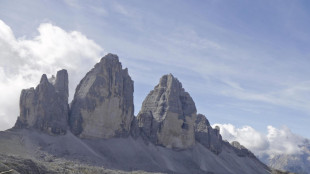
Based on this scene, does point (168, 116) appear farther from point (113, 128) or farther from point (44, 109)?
point (44, 109)

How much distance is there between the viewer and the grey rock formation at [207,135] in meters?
175

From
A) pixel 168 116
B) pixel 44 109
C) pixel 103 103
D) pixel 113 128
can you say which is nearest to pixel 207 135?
pixel 168 116

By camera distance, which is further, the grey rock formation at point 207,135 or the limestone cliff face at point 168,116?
the grey rock formation at point 207,135

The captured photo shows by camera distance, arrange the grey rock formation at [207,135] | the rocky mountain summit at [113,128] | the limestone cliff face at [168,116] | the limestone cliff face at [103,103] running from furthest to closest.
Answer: the grey rock formation at [207,135] < the limestone cliff face at [168,116] < the limestone cliff face at [103,103] < the rocky mountain summit at [113,128]

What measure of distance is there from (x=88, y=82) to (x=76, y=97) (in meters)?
6.46

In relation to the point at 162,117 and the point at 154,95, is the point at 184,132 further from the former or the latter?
the point at 154,95

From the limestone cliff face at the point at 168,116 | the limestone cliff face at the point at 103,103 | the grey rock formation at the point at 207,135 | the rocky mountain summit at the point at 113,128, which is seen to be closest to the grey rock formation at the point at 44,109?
the rocky mountain summit at the point at 113,128

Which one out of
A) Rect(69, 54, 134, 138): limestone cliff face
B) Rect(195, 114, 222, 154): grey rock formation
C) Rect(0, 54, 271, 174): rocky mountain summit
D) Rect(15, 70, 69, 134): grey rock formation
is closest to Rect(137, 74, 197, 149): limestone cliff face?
Rect(0, 54, 271, 174): rocky mountain summit

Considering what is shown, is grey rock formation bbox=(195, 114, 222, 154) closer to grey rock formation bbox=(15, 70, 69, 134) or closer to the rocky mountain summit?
the rocky mountain summit

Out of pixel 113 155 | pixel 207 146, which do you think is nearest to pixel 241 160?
pixel 207 146

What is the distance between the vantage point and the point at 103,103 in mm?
131000

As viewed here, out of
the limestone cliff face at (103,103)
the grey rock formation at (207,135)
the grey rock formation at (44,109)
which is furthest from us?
the grey rock formation at (207,135)

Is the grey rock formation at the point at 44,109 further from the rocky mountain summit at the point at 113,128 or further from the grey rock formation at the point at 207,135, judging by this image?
the grey rock formation at the point at 207,135

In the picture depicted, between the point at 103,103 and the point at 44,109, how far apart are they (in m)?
20.1
